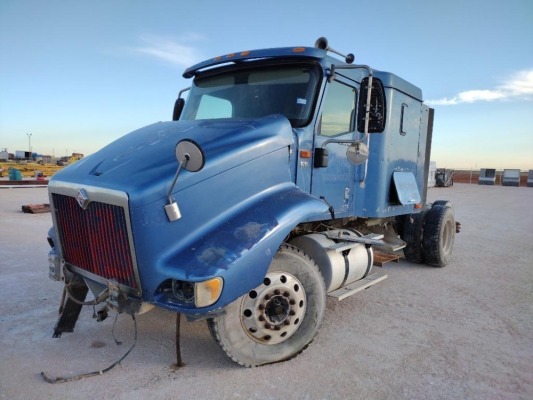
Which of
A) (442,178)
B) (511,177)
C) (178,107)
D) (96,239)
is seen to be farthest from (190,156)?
(511,177)

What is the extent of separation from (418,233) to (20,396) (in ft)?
20.4

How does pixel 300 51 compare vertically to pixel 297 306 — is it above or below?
above

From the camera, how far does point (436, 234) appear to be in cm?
675

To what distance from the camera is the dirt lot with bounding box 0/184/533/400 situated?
3.03 metres

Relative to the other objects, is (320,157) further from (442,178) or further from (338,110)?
(442,178)

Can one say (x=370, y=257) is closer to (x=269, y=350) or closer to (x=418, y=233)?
(x=269, y=350)

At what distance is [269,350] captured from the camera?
134 inches

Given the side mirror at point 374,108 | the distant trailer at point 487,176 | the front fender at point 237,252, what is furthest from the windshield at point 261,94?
the distant trailer at point 487,176

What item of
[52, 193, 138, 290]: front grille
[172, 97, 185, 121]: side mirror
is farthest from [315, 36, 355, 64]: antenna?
[52, 193, 138, 290]: front grille

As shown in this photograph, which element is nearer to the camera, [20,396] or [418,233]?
→ [20,396]

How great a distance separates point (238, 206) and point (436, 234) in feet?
15.7

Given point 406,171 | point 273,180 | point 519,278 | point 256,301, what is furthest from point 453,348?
point 519,278

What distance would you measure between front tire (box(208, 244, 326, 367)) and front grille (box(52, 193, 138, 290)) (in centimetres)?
87

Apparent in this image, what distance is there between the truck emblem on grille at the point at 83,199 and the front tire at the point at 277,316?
1.40 meters
